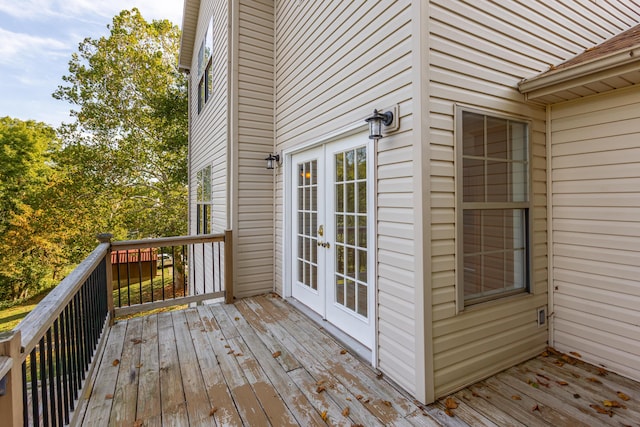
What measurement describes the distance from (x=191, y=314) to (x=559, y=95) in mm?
4726

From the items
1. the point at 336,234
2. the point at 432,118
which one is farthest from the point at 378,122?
the point at 336,234

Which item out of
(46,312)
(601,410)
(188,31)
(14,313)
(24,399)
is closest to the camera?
(24,399)

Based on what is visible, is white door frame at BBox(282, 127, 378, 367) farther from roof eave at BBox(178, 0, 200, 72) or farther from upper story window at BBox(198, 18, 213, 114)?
roof eave at BBox(178, 0, 200, 72)

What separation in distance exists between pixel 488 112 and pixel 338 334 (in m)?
2.59

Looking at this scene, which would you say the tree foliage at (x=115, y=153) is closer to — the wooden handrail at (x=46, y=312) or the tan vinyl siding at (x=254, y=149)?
the tan vinyl siding at (x=254, y=149)

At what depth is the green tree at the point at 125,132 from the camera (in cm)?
1135

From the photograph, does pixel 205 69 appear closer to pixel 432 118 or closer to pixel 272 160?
pixel 272 160

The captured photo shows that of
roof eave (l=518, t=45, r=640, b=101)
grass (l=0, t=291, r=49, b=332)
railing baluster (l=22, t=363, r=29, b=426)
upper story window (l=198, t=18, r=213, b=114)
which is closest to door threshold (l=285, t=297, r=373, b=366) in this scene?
railing baluster (l=22, t=363, r=29, b=426)

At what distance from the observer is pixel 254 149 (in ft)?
15.4

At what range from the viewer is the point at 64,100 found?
37.5ft

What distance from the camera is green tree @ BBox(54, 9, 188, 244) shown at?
11352 mm

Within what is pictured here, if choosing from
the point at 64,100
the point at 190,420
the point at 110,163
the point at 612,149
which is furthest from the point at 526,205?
the point at 64,100

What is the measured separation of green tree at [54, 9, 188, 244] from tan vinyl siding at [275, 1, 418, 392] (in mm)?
10002

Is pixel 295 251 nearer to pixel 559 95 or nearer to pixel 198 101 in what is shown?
pixel 559 95
